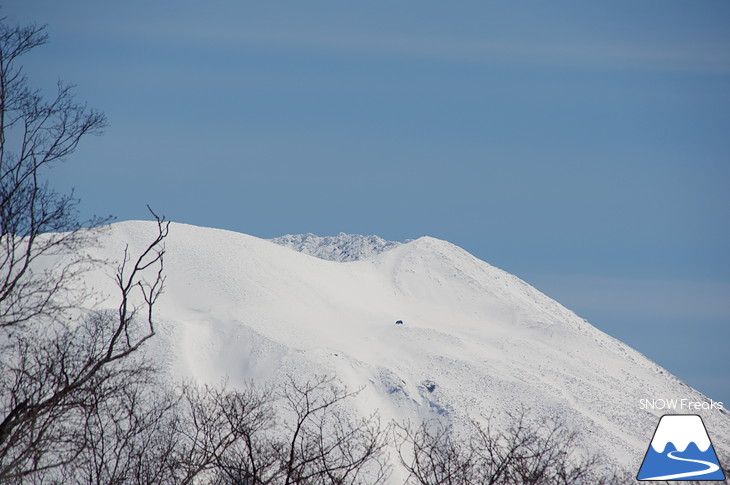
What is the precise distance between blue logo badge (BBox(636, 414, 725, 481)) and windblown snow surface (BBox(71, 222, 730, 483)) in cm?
8957

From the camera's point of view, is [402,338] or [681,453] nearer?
[681,453]

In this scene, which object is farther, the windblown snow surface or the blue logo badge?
the windblown snow surface

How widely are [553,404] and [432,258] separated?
55.8m

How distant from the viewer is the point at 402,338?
125 metres

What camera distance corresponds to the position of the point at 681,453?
13859 mm

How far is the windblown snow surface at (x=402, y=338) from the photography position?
10856cm

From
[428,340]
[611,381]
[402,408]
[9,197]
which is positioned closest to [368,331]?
[428,340]

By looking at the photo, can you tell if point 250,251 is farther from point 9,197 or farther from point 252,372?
point 9,197

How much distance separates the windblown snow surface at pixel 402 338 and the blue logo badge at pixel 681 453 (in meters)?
89.6

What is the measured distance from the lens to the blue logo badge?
13516 millimetres

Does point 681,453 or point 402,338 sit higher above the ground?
point 402,338

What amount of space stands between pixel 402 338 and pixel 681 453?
112 meters

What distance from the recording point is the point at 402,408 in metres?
107

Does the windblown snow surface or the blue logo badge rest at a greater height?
the windblown snow surface
